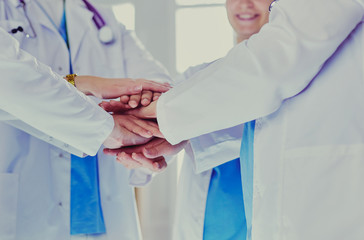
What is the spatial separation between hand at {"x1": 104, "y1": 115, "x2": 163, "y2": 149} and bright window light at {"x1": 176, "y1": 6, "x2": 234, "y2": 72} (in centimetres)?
146

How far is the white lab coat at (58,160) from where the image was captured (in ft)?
4.47

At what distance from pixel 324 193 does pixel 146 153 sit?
0.69 meters

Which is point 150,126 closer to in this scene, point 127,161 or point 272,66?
point 127,161

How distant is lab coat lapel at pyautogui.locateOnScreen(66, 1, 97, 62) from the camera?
1.62 meters

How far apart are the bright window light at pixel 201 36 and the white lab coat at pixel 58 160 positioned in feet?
3.96

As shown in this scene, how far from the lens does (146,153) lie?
150 centimetres

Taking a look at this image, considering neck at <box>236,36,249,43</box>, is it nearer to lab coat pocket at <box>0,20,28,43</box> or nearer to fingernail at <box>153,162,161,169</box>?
fingernail at <box>153,162,161,169</box>

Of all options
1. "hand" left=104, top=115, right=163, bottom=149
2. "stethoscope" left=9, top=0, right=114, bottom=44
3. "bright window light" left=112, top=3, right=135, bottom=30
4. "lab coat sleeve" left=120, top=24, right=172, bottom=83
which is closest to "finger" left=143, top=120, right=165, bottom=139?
"hand" left=104, top=115, right=163, bottom=149

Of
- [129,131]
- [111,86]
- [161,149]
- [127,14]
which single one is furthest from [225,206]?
[127,14]

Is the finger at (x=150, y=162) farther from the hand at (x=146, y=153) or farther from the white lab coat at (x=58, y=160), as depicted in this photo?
the white lab coat at (x=58, y=160)

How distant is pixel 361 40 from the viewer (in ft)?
3.07

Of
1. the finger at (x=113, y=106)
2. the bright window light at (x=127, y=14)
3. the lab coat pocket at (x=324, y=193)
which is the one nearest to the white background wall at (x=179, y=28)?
the bright window light at (x=127, y=14)

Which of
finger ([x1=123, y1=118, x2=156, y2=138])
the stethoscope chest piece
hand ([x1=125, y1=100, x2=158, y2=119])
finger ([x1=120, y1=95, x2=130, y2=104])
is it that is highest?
the stethoscope chest piece

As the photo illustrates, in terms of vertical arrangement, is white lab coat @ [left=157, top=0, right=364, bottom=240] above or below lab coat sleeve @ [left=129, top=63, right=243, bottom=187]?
above
